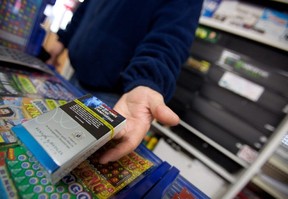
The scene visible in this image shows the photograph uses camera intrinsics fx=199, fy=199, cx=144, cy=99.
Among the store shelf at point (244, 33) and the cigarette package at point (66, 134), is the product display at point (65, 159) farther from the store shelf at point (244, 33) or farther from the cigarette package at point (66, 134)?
the store shelf at point (244, 33)

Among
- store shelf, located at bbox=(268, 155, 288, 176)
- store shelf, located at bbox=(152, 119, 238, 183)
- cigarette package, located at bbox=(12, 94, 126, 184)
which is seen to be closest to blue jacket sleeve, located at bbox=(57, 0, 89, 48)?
cigarette package, located at bbox=(12, 94, 126, 184)

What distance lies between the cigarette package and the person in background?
0.16 metres

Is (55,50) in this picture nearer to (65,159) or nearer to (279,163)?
(65,159)

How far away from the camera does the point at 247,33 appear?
103 centimetres

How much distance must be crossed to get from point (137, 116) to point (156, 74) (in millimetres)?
134

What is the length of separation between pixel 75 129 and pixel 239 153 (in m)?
1.05

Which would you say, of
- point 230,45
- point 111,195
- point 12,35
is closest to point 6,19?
point 12,35

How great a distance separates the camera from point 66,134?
0.82 ft

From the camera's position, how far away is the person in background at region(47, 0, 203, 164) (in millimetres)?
513

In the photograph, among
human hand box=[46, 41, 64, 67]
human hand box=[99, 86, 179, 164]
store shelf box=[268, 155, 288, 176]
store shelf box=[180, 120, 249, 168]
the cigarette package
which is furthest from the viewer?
store shelf box=[180, 120, 249, 168]

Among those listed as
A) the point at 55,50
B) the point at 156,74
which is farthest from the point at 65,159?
the point at 55,50

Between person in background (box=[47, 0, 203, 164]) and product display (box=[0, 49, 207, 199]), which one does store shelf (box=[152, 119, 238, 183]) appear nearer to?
person in background (box=[47, 0, 203, 164])

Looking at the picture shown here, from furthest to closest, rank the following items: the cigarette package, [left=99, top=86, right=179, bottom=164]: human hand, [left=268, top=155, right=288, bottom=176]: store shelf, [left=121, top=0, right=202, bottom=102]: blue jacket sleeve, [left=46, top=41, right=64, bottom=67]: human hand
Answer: [left=268, top=155, right=288, bottom=176]: store shelf, [left=46, top=41, right=64, bottom=67]: human hand, [left=121, top=0, right=202, bottom=102]: blue jacket sleeve, [left=99, top=86, right=179, bottom=164]: human hand, the cigarette package

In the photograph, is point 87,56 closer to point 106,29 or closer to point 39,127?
point 106,29
